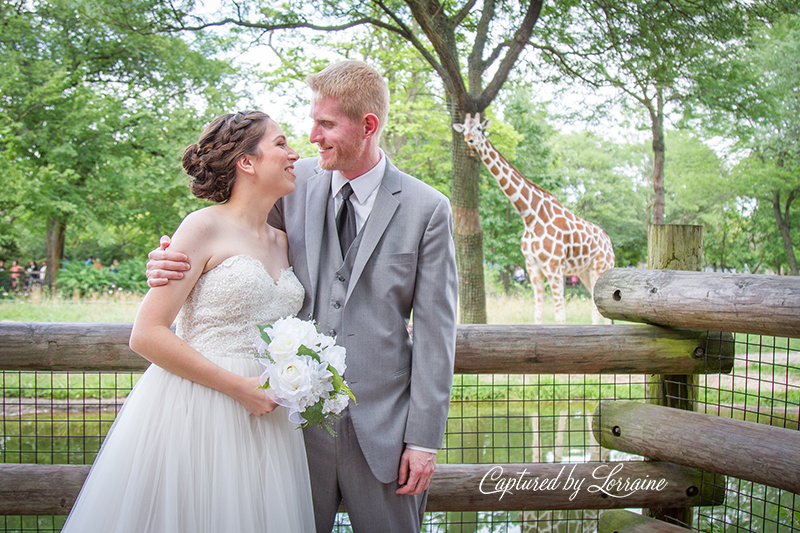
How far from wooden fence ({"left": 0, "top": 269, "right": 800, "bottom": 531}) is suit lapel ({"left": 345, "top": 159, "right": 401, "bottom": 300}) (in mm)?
1007

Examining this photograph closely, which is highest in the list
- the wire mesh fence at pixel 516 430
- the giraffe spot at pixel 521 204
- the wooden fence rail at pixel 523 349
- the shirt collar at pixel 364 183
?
the giraffe spot at pixel 521 204

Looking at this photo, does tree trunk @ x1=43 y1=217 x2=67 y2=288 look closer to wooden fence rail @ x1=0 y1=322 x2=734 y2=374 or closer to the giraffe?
the giraffe

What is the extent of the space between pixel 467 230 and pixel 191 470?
6.99 meters

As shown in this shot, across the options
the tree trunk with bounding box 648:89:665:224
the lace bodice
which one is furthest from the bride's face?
the tree trunk with bounding box 648:89:665:224

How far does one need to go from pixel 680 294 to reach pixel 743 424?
2.28 ft

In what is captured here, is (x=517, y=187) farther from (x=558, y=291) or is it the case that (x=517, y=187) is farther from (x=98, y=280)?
(x=98, y=280)

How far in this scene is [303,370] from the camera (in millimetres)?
1692

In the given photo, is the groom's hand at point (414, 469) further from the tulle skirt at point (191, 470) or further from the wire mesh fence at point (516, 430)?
the wire mesh fence at point (516, 430)

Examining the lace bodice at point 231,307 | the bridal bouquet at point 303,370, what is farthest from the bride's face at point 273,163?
the bridal bouquet at point 303,370

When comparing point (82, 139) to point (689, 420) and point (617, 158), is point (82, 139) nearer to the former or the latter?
point (689, 420)

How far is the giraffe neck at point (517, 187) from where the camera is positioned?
8.53 meters

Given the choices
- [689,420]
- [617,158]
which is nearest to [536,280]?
[689,420]

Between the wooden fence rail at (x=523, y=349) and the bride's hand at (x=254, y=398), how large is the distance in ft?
3.41

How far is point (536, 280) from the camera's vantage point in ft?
29.3
